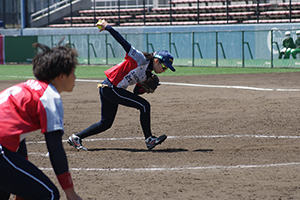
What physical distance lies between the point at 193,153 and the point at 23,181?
13.9 feet

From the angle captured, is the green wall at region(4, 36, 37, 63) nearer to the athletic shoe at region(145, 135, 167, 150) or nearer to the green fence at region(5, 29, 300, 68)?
the green fence at region(5, 29, 300, 68)

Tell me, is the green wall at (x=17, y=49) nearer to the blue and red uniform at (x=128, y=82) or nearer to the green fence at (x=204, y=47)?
the green fence at (x=204, y=47)

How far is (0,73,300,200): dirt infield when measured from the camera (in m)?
5.06

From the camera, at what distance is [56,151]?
293cm

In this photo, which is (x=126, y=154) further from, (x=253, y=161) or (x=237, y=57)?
(x=237, y=57)

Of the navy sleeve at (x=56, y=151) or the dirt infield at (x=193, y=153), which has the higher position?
the navy sleeve at (x=56, y=151)

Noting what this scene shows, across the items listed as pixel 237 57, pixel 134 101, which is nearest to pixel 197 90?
pixel 134 101

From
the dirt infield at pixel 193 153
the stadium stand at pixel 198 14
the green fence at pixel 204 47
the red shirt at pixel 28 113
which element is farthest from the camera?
the stadium stand at pixel 198 14

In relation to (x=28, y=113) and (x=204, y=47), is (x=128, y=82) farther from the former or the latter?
(x=204, y=47)

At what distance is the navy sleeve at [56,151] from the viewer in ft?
9.56

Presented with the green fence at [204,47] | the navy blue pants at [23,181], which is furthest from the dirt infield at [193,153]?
the green fence at [204,47]

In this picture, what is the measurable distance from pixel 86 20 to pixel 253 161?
118 ft

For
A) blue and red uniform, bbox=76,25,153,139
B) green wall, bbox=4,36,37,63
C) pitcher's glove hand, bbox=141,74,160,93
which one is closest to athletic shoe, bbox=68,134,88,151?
blue and red uniform, bbox=76,25,153,139

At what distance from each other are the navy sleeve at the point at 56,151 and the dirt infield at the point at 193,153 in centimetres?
193
